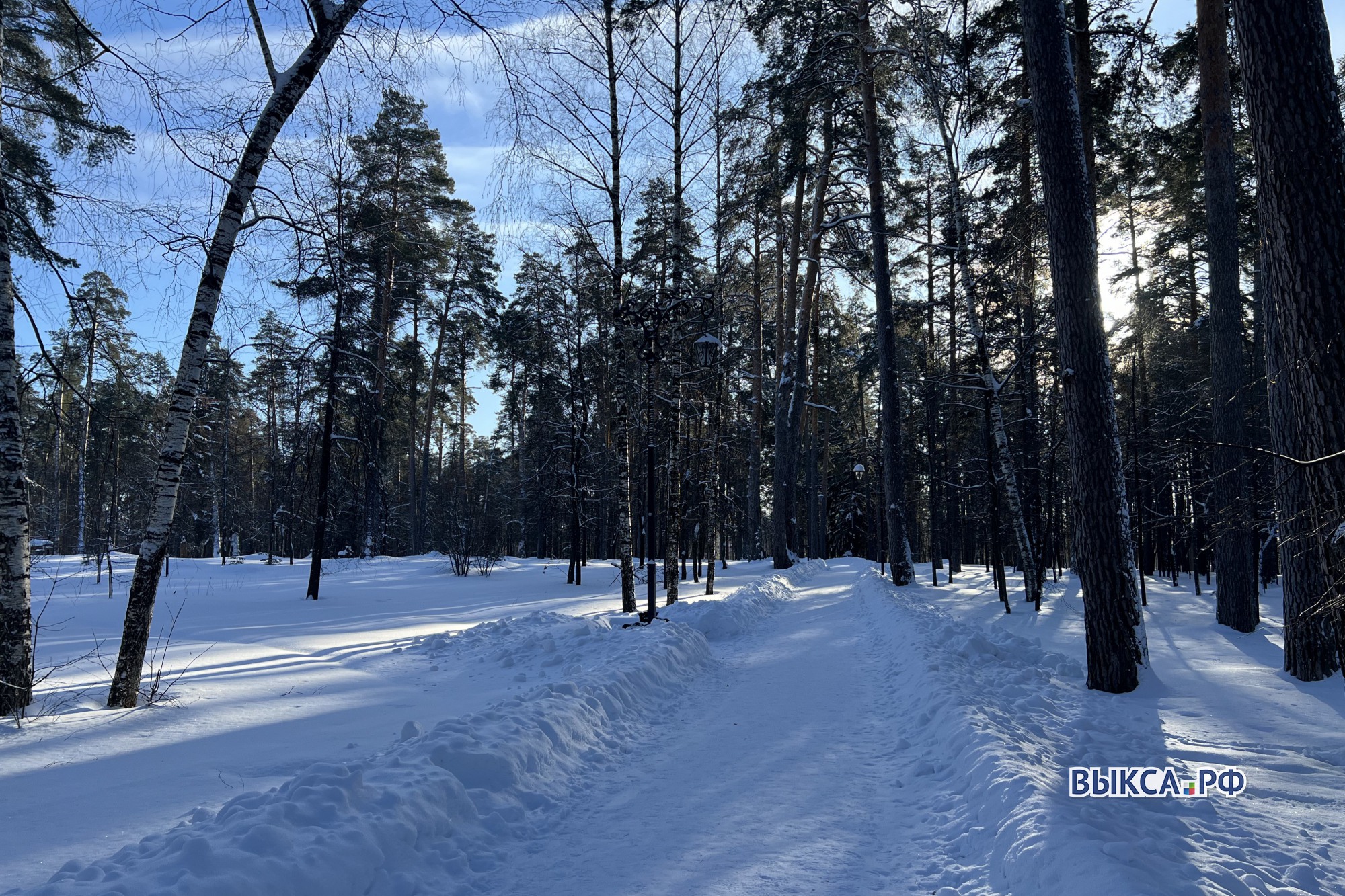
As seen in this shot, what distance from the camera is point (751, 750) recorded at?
16.3ft

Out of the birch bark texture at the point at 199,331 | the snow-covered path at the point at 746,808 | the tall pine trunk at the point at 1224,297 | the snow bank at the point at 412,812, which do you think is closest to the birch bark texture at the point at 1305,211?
the snow-covered path at the point at 746,808

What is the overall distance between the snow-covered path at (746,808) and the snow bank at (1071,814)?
0.33 metres

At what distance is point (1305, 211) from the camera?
3.63 m

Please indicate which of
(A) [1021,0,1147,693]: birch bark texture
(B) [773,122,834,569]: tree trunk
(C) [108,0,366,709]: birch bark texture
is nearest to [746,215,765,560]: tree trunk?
(B) [773,122,834,569]: tree trunk

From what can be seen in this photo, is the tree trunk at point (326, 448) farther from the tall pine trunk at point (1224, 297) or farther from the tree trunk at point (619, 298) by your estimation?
the tall pine trunk at point (1224, 297)

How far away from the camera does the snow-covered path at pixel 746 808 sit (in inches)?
122

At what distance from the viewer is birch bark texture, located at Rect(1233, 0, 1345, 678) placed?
3443mm

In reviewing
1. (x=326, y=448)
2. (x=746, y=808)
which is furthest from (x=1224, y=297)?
(x=326, y=448)

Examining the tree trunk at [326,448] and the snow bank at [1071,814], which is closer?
the snow bank at [1071,814]

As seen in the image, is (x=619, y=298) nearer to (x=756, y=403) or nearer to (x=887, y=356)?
(x=887, y=356)

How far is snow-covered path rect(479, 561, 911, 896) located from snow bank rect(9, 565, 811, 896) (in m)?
0.31

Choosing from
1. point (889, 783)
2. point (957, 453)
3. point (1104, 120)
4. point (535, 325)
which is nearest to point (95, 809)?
point (889, 783)

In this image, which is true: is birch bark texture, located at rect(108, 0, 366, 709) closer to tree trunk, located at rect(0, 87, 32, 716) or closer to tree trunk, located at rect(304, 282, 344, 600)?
tree trunk, located at rect(0, 87, 32, 716)

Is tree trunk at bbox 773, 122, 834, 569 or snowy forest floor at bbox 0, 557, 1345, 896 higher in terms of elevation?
tree trunk at bbox 773, 122, 834, 569
